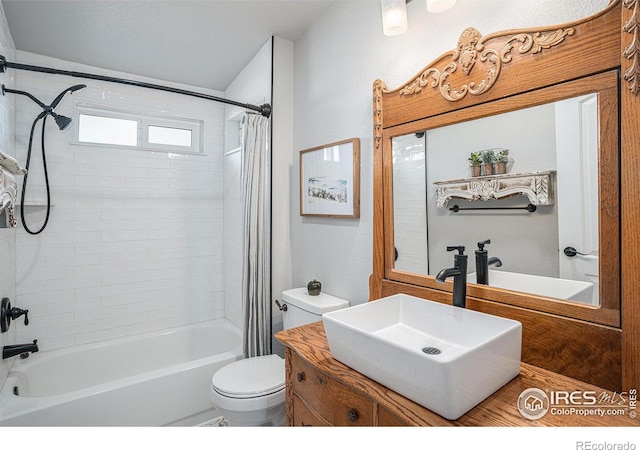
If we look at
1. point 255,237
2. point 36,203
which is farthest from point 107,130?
point 255,237

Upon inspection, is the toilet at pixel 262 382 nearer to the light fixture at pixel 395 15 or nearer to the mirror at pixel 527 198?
the mirror at pixel 527 198

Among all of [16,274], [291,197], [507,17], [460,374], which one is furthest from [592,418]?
[16,274]

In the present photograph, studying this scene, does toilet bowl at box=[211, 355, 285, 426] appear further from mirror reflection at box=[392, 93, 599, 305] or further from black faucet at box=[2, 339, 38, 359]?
black faucet at box=[2, 339, 38, 359]

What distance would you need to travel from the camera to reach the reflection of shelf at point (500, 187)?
0.99 m

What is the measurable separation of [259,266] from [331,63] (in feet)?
4.39

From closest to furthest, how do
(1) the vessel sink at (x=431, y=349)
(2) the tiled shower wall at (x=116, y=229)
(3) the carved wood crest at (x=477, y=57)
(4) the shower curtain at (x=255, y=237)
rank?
(1) the vessel sink at (x=431, y=349) → (3) the carved wood crest at (x=477, y=57) → (4) the shower curtain at (x=255, y=237) → (2) the tiled shower wall at (x=116, y=229)

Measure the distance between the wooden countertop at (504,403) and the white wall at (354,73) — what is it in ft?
2.40

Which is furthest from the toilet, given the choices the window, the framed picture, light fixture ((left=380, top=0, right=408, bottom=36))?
the window

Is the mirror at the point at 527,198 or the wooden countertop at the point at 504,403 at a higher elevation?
the mirror at the point at 527,198

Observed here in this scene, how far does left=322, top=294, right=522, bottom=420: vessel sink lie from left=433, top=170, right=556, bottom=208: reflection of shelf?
0.41 meters

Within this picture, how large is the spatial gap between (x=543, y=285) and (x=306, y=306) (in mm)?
1149

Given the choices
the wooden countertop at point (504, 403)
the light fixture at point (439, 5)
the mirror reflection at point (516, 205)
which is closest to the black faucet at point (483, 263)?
the mirror reflection at point (516, 205)

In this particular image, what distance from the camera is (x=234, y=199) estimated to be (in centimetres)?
286

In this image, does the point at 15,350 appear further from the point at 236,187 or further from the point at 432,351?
the point at 432,351
